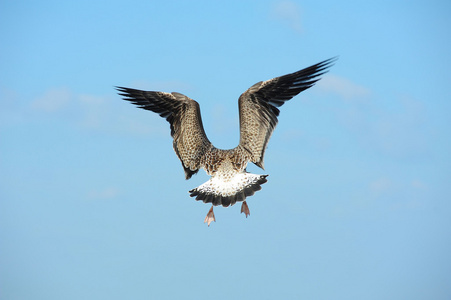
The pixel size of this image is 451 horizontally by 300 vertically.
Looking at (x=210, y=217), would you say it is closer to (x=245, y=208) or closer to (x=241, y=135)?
(x=245, y=208)

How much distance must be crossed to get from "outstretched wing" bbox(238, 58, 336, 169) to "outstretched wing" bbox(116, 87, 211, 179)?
117 cm

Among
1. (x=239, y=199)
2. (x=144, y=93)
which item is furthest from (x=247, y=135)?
(x=144, y=93)

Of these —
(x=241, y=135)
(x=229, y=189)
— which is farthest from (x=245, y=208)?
(x=241, y=135)

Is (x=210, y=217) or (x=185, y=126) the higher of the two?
(x=185, y=126)

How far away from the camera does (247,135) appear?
17500 millimetres

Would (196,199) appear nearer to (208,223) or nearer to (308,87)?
(208,223)

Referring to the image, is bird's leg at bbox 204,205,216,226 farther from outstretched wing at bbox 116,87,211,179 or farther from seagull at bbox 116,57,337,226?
outstretched wing at bbox 116,87,211,179

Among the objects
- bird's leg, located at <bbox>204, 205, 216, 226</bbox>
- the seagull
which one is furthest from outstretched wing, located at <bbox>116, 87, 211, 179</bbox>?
bird's leg, located at <bbox>204, 205, 216, 226</bbox>

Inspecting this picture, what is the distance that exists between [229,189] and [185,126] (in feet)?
7.60

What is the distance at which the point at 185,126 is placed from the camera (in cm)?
1786

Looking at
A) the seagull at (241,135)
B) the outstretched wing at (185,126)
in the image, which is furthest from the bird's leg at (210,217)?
the outstretched wing at (185,126)

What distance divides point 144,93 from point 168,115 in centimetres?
93

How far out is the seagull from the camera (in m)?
16.8

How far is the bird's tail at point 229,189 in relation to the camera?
16453mm
